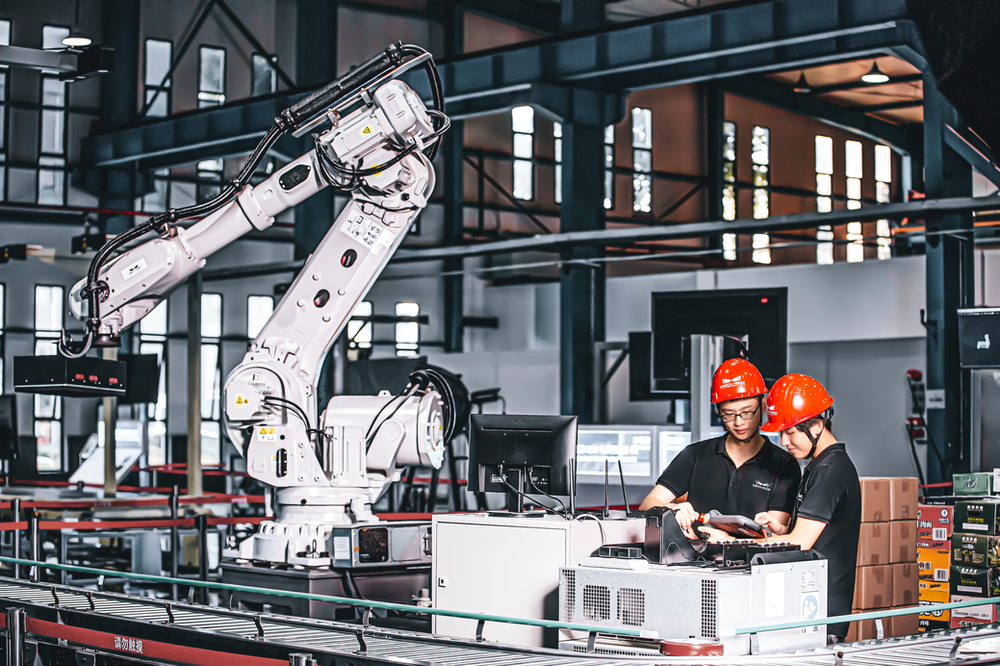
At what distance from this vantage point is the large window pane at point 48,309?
1862 centimetres

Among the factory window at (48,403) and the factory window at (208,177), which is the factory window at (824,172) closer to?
the factory window at (208,177)

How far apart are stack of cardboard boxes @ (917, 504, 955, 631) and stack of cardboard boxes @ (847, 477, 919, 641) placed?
1587 millimetres

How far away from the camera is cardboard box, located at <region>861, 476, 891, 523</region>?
536cm

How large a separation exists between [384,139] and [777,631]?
3.31 m

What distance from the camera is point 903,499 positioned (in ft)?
18.1

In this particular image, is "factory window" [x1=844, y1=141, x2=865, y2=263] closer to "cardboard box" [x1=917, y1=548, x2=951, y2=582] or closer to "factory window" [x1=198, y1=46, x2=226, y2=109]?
"factory window" [x1=198, y1=46, x2=226, y2=109]

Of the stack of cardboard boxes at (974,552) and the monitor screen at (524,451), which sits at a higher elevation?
the monitor screen at (524,451)

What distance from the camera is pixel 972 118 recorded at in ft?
12.6

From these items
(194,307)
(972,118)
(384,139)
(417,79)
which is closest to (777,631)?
(972,118)

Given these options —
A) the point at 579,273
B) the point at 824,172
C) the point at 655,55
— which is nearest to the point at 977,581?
the point at 655,55

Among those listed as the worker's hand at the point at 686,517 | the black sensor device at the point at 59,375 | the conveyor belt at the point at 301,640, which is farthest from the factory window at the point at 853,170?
the conveyor belt at the point at 301,640

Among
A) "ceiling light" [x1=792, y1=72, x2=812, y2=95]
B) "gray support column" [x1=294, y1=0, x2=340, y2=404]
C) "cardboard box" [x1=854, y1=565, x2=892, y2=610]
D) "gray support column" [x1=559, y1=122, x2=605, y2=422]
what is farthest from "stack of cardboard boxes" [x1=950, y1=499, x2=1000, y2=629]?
"ceiling light" [x1=792, y1=72, x2=812, y2=95]

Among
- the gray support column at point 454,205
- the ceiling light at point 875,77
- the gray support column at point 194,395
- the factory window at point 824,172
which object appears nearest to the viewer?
the gray support column at point 194,395

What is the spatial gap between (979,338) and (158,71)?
48.9 feet
